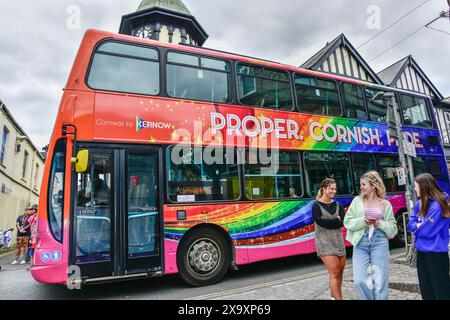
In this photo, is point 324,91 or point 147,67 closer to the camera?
point 147,67

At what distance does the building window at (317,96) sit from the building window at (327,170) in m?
1.13

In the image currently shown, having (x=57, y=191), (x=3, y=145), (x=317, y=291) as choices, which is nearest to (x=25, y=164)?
(x=3, y=145)

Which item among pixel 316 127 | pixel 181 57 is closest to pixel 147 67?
pixel 181 57

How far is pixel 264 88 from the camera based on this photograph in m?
6.90

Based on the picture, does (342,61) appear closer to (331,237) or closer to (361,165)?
(361,165)

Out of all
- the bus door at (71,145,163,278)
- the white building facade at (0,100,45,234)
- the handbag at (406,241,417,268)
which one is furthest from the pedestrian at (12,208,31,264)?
the handbag at (406,241,417,268)

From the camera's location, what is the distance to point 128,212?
5.12m

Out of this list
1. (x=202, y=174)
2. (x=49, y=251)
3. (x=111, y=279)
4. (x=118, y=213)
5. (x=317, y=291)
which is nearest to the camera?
(x=317, y=291)

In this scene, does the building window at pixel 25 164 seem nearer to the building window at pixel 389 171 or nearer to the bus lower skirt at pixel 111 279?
the bus lower skirt at pixel 111 279

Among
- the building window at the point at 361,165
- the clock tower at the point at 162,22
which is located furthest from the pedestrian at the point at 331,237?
the clock tower at the point at 162,22

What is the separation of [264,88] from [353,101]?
294cm

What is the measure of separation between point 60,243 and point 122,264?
1.00m
